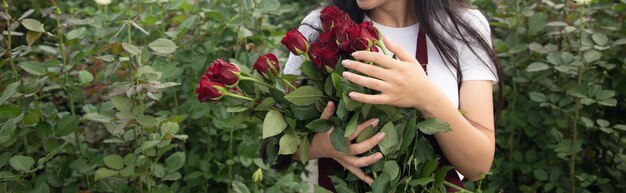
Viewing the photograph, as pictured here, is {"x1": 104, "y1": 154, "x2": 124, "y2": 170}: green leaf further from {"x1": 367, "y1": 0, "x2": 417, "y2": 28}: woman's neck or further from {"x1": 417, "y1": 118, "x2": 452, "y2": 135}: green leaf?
{"x1": 417, "y1": 118, "x2": 452, "y2": 135}: green leaf

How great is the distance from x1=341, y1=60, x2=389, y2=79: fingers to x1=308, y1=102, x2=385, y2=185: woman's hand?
0.09m

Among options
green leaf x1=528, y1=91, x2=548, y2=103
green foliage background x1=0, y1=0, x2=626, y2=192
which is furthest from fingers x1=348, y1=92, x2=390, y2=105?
green leaf x1=528, y1=91, x2=548, y2=103

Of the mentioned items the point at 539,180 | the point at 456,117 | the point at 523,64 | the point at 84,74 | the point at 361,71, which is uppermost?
the point at 361,71

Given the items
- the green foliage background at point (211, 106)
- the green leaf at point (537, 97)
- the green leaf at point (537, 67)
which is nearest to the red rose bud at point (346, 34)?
the green foliage background at point (211, 106)

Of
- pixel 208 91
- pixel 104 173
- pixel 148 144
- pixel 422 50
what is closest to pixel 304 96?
pixel 208 91

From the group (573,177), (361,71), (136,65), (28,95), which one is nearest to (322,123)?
(361,71)

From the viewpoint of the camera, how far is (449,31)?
1375 mm

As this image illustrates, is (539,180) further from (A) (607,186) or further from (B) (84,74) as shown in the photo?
(B) (84,74)

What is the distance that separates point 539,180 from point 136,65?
1351 millimetres

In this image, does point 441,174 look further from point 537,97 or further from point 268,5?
point 537,97

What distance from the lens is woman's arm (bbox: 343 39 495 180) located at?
1.03 metres

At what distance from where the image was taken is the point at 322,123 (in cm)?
110

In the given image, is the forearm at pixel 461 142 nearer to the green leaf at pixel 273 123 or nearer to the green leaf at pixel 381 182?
the green leaf at pixel 381 182

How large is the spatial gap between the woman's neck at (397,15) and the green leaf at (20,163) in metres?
0.84
